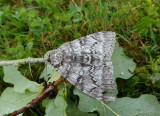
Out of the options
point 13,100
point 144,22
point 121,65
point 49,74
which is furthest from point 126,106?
point 144,22

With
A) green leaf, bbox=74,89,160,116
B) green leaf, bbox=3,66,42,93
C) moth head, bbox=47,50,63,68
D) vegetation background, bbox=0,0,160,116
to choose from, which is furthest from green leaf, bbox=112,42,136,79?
green leaf, bbox=3,66,42,93

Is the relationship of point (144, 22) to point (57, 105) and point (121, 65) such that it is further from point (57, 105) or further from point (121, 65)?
point (57, 105)

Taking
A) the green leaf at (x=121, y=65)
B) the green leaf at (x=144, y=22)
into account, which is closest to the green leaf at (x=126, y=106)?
the green leaf at (x=121, y=65)

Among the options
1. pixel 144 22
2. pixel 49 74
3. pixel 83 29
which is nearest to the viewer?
pixel 49 74

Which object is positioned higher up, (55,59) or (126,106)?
(55,59)

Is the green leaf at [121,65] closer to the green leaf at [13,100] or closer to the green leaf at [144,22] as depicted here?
the green leaf at [144,22]

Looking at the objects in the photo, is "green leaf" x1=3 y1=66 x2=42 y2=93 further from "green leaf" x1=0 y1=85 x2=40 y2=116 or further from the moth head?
the moth head
